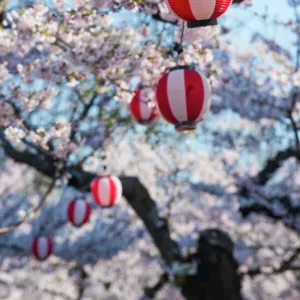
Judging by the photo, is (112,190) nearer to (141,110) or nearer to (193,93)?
(141,110)

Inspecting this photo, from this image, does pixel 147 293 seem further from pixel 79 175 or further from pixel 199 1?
pixel 199 1

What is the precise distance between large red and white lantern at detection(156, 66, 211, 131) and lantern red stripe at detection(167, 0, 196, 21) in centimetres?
81

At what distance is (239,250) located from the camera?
13.4 meters

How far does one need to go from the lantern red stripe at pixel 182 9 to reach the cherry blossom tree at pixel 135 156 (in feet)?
5.15

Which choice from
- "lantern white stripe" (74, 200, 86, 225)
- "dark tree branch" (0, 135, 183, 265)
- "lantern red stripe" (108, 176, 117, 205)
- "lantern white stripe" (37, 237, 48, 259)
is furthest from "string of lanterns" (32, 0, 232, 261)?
"lantern white stripe" (37, 237, 48, 259)

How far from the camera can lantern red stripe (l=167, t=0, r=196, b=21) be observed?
3.57m

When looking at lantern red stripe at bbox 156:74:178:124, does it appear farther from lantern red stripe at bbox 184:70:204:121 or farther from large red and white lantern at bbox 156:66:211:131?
lantern red stripe at bbox 184:70:204:121

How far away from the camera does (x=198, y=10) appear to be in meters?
3.57

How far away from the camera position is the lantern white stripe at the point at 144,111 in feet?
19.9

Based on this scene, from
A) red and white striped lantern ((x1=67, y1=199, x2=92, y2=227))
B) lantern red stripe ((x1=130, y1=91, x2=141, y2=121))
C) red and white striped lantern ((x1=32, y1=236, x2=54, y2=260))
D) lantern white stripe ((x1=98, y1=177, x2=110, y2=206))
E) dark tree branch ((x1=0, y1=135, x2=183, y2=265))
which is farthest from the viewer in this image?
red and white striped lantern ((x1=32, y1=236, x2=54, y2=260))

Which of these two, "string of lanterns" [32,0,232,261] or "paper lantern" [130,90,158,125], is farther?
"paper lantern" [130,90,158,125]

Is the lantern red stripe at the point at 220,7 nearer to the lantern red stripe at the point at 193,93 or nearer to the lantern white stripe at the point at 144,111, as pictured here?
the lantern red stripe at the point at 193,93

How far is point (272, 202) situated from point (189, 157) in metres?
4.31

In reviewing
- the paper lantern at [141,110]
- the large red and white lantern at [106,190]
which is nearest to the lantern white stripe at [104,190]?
the large red and white lantern at [106,190]
